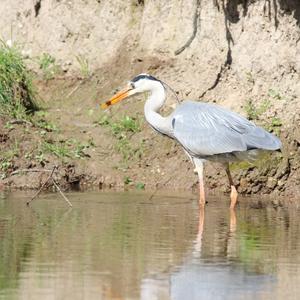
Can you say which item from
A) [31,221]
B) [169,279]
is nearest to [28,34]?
[31,221]

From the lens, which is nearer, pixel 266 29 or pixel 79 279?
pixel 79 279

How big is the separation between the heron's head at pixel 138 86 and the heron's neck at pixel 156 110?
0.07m

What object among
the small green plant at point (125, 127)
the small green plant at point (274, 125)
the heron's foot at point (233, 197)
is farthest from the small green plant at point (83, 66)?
the heron's foot at point (233, 197)

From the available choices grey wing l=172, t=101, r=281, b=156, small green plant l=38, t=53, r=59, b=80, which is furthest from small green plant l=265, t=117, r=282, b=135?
small green plant l=38, t=53, r=59, b=80

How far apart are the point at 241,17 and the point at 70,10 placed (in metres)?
2.99

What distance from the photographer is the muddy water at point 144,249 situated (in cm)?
805

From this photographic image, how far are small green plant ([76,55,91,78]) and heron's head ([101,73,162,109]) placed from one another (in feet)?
9.28

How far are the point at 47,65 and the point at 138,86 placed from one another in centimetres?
344

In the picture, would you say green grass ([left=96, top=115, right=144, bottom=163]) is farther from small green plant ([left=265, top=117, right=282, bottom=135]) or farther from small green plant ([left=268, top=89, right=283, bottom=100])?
small green plant ([left=268, top=89, right=283, bottom=100])

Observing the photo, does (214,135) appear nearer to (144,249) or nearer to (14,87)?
(144,249)

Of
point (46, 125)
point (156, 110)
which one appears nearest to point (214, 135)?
point (156, 110)

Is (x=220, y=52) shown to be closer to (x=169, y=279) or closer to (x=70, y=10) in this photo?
(x=70, y=10)

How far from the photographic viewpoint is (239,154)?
13.0 meters

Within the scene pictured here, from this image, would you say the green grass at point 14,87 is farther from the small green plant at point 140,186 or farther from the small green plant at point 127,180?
the small green plant at point 140,186
